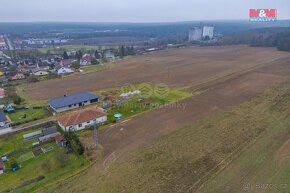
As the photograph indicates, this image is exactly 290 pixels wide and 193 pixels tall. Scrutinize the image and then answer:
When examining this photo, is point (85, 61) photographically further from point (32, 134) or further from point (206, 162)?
Answer: point (206, 162)

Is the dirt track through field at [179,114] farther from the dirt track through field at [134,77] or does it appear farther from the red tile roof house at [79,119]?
the dirt track through field at [134,77]

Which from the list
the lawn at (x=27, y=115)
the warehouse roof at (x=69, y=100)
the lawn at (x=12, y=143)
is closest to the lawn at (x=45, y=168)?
the lawn at (x=12, y=143)

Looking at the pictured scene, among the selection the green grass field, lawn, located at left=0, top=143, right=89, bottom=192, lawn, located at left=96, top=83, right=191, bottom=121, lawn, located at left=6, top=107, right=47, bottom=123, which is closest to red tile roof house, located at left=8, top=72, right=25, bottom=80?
lawn, located at left=6, top=107, right=47, bottom=123

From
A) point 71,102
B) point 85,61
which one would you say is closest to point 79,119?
point 71,102

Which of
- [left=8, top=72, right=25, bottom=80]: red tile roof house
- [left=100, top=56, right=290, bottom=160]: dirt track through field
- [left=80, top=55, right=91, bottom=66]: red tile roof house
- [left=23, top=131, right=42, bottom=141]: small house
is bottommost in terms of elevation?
[left=23, top=131, right=42, bottom=141]: small house

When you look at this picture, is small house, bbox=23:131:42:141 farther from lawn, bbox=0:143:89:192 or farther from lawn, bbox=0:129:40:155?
lawn, bbox=0:143:89:192

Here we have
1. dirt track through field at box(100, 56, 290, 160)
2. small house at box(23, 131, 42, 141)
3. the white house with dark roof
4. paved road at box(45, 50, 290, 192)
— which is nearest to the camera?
paved road at box(45, 50, 290, 192)

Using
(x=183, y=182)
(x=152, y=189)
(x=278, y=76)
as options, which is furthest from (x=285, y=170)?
(x=278, y=76)
